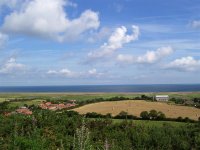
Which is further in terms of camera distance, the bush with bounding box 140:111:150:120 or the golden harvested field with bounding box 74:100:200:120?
the golden harvested field with bounding box 74:100:200:120

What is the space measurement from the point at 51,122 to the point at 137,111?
2580cm

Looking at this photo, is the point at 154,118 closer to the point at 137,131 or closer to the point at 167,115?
the point at 167,115

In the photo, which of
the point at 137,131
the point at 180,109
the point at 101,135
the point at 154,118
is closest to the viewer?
the point at 101,135

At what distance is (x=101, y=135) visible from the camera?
40875 mm

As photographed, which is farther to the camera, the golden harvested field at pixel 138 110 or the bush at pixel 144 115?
the golden harvested field at pixel 138 110

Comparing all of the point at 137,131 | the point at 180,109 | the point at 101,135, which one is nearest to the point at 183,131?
the point at 137,131

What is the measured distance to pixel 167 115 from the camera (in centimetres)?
6325

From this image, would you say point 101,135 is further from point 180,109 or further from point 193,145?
point 180,109

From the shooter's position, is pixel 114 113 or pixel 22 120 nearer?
pixel 22 120

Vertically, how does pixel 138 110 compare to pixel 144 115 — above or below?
above

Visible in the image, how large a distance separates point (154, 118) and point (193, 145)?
952 inches

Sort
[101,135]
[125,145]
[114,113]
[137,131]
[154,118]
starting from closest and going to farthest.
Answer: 1. [125,145]
2. [101,135]
3. [137,131]
4. [154,118]
5. [114,113]

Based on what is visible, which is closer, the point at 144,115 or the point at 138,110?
the point at 144,115

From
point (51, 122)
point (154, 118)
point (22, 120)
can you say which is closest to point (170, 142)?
point (51, 122)
